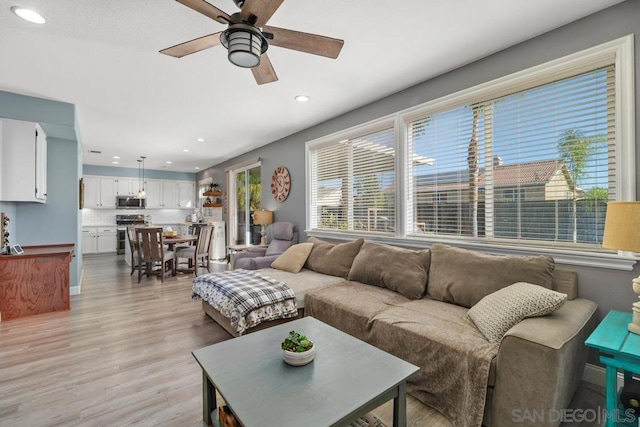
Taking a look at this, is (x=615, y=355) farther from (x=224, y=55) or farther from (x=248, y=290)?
(x=224, y=55)

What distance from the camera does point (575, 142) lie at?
7.16ft

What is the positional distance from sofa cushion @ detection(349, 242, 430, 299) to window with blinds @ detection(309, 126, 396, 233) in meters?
0.63

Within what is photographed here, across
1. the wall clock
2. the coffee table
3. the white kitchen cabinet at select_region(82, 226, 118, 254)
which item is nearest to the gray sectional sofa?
the coffee table

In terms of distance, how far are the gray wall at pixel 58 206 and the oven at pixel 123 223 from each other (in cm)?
443

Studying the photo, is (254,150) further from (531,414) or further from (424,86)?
(531,414)

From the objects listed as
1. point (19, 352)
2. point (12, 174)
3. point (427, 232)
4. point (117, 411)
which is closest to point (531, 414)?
point (427, 232)

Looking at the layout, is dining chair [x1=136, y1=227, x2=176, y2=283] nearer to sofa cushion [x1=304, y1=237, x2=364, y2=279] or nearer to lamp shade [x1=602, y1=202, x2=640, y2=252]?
sofa cushion [x1=304, y1=237, x2=364, y2=279]

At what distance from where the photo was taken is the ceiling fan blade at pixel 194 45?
68.9 inches

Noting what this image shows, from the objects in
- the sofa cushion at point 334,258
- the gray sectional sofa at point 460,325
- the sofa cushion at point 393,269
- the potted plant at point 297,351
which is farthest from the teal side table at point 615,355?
the sofa cushion at point 334,258

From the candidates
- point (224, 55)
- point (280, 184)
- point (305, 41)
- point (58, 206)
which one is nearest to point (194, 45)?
point (305, 41)

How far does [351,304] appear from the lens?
2459 mm

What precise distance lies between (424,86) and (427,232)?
159cm

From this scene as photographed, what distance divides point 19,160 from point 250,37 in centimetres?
369

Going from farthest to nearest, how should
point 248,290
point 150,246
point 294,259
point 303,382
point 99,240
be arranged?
point 99,240 → point 150,246 → point 294,259 → point 248,290 → point 303,382
